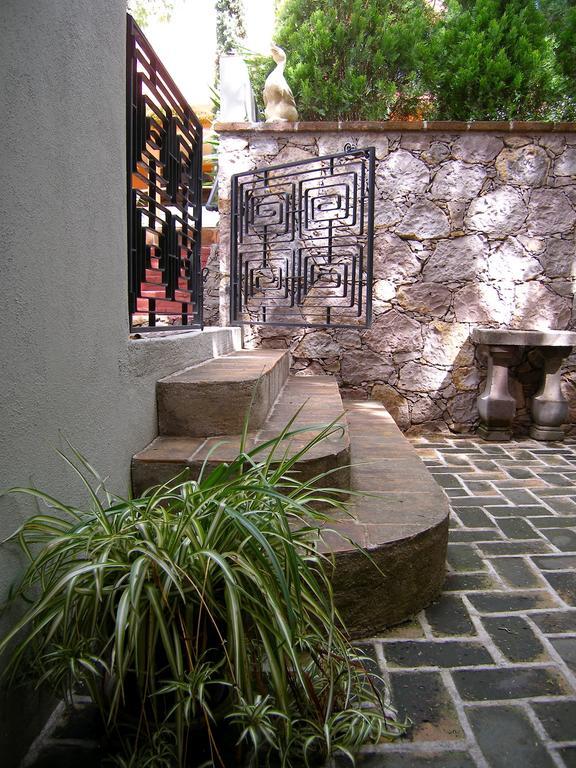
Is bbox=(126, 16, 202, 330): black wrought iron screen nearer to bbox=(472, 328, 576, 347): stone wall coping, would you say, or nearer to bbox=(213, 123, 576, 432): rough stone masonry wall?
bbox=(213, 123, 576, 432): rough stone masonry wall

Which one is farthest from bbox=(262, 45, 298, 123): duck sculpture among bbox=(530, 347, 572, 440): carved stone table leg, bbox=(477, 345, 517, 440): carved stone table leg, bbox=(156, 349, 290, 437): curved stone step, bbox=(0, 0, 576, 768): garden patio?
bbox=(156, 349, 290, 437): curved stone step

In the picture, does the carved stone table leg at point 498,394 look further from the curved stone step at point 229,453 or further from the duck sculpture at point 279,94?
the duck sculpture at point 279,94

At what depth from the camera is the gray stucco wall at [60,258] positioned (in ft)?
3.73

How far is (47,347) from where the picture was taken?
51.0 inches

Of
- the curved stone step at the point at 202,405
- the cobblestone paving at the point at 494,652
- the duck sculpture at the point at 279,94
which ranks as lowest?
the cobblestone paving at the point at 494,652

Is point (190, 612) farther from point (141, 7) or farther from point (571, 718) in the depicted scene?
point (141, 7)

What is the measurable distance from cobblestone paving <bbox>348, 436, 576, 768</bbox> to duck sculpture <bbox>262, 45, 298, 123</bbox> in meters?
3.43

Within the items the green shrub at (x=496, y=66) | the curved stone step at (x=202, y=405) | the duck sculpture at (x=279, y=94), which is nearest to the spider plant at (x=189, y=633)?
the curved stone step at (x=202, y=405)

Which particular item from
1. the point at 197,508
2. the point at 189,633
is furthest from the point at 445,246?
the point at 189,633

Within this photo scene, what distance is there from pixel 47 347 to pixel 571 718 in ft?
4.96

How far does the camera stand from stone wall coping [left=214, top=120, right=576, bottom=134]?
4.47 m

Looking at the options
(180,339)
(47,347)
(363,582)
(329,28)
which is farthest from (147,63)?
(329,28)

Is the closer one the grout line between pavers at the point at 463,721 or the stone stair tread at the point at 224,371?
the grout line between pavers at the point at 463,721

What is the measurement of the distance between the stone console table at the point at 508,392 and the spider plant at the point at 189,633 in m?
3.46
